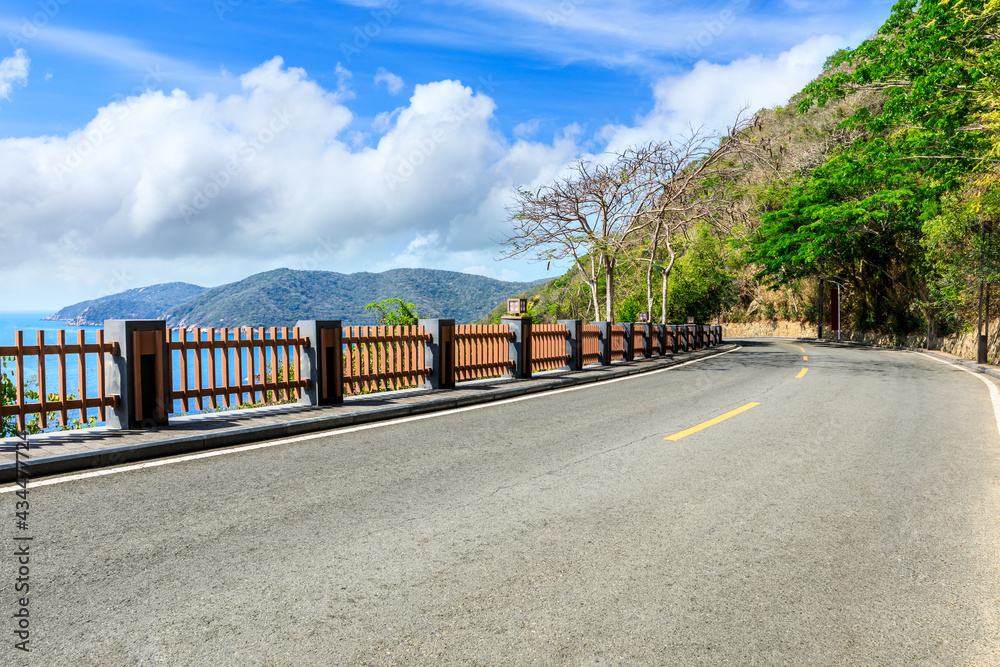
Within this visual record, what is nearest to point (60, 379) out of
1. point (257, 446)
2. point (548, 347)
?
point (257, 446)

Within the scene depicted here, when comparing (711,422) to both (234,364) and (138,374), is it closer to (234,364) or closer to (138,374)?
(234,364)

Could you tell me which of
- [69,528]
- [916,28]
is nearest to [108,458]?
[69,528]

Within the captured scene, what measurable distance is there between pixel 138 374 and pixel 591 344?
41.5ft

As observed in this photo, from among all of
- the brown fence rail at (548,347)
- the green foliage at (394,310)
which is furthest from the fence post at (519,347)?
the green foliage at (394,310)

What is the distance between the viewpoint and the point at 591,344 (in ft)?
58.1

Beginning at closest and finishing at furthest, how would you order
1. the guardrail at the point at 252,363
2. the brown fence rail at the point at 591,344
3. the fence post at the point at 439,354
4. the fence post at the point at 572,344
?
the guardrail at the point at 252,363 < the fence post at the point at 439,354 < the fence post at the point at 572,344 < the brown fence rail at the point at 591,344

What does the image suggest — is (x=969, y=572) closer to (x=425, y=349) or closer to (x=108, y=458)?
(x=108, y=458)

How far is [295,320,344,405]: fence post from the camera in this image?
9391 millimetres

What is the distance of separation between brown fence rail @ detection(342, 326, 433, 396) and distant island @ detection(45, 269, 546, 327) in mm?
49047

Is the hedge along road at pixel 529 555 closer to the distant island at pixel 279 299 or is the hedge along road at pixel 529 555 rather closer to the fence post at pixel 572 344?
the fence post at pixel 572 344

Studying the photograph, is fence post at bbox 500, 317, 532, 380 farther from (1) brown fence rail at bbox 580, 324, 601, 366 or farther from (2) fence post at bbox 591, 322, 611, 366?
(2) fence post at bbox 591, 322, 611, 366

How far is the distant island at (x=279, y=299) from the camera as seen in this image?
85625 mm

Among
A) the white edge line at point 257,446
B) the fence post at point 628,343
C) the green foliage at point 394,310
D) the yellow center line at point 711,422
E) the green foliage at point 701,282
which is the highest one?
the green foliage at point 701,282

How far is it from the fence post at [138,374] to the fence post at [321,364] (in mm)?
2144
